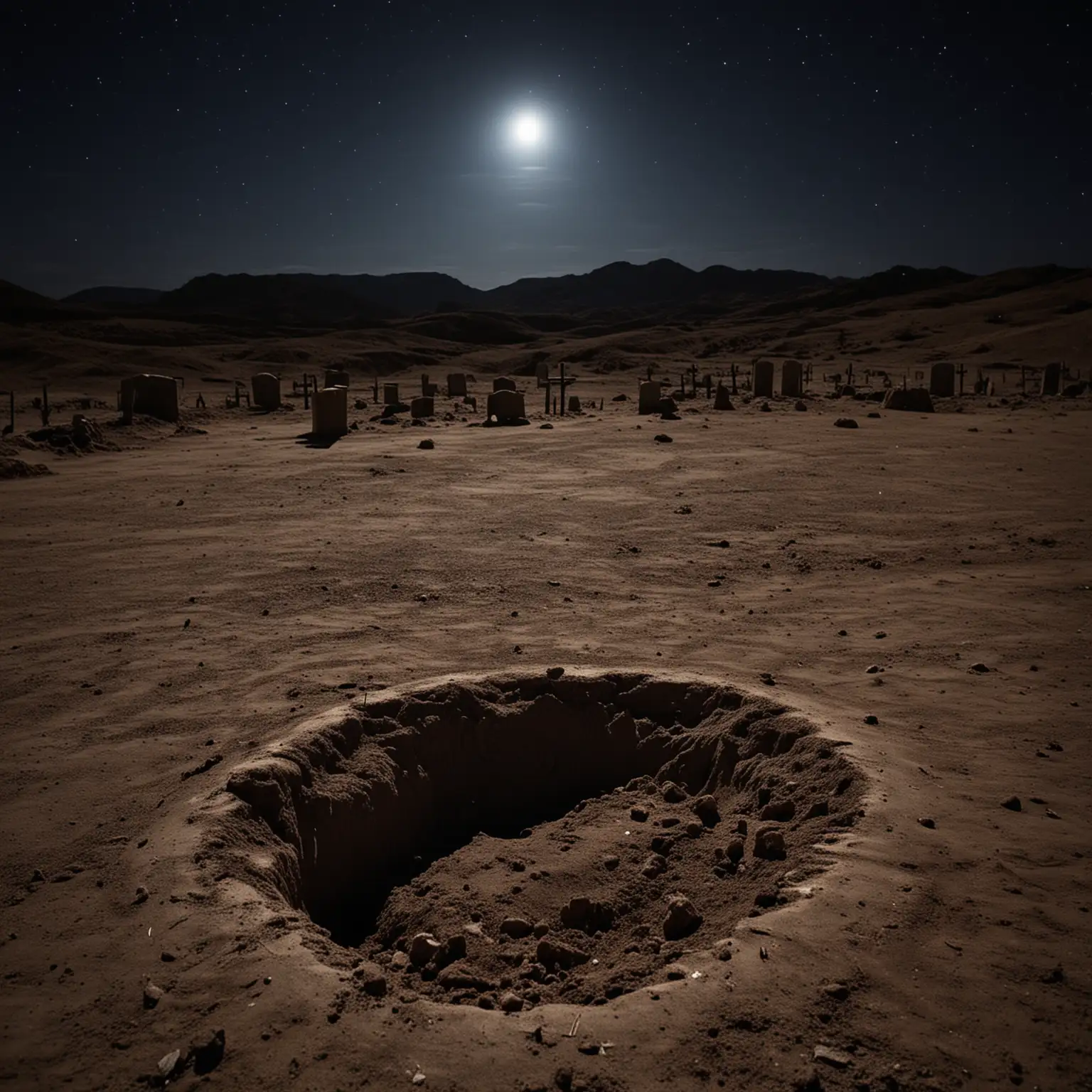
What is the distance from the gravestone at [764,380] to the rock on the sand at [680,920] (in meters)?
24.1

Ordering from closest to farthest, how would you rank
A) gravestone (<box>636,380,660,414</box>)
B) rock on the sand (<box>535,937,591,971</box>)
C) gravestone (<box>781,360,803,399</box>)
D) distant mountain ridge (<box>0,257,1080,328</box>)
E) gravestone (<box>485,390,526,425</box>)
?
1. rock on the sand (<box>535,937,591,971</box>)
2. gravestone (<box>485,390,526,425</box>)
3. gravestone (<box>636,380,660,414</box>)
4. gravestone (<box>781,360,803,399</box>)
5. distant mountain ridge (<box>0,257,1080,328</box>)

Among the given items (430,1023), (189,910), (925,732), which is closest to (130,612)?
(189,910)

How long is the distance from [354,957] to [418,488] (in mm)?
9484

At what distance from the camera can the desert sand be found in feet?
8.32

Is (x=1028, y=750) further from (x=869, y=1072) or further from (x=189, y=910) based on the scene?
(x=189, y=910)

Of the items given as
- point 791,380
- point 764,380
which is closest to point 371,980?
point 764,380

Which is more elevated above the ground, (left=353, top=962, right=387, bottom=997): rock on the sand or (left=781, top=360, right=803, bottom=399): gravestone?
(left=781, top=360, right=803, bottom=399): gravestone

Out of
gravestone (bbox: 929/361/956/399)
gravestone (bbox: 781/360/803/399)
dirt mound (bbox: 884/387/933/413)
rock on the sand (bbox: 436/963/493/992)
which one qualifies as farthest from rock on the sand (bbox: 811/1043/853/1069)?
gravestone (bbox: 929/361/956/399)

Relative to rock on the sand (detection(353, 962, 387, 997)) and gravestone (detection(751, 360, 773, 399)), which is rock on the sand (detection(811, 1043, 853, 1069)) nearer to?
rock on the sand (detection(353, 962, 387, 997))

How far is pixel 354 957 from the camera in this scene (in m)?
3.05

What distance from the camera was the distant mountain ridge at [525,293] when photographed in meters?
69.8

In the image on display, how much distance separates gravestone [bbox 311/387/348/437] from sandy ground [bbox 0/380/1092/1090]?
18.7 ft

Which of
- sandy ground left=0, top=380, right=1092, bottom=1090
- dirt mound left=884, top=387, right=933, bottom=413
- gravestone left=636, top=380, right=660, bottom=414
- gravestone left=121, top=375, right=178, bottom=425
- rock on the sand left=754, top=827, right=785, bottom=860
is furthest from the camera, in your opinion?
gravestone left=636, top=380, right=660, bottom=414

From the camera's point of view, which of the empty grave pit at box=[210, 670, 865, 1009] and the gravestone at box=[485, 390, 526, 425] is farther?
the gravestone at box=[485, 390, 526, 425]
